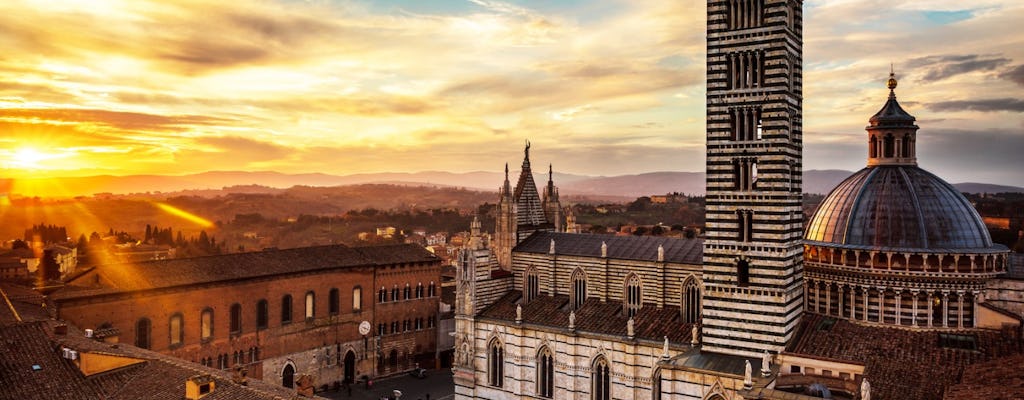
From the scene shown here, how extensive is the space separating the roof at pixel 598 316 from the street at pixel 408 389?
29.1 feet

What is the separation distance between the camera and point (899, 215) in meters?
29.4

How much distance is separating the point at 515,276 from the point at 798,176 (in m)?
18.7

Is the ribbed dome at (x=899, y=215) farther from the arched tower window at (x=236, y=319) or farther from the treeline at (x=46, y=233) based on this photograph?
the treeline at (x=46, y=233)

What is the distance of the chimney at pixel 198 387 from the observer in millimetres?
23297

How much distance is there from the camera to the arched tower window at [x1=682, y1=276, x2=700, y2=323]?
34.1 meters

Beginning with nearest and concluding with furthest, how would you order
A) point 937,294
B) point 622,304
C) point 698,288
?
1. point 937,294
2. point 698,288
3. point 622,304

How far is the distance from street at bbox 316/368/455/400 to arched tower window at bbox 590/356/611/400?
13.0 m

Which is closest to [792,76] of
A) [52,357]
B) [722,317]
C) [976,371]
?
[722,317]

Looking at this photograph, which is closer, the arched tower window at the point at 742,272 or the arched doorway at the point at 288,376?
the arched tower window at the point at 742,272

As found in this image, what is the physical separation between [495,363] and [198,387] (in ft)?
61.1

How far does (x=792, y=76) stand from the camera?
94.5ft

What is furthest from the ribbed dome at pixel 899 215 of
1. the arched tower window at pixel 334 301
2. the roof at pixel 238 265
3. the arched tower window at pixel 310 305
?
the arched tower window at pixel 310 305

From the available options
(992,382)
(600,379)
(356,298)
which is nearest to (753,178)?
(992,382)

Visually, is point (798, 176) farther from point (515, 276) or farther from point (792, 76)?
point (515, 276)
